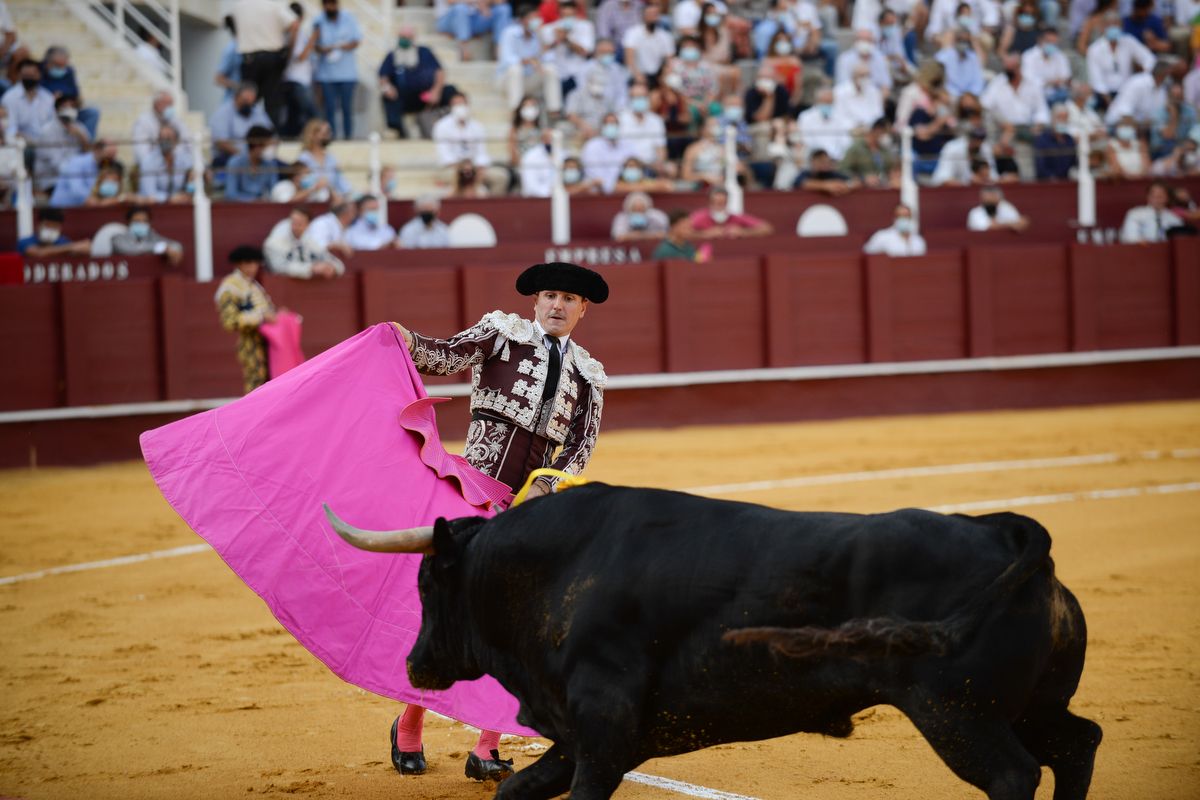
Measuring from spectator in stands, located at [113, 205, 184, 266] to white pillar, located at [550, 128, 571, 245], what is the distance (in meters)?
2.77

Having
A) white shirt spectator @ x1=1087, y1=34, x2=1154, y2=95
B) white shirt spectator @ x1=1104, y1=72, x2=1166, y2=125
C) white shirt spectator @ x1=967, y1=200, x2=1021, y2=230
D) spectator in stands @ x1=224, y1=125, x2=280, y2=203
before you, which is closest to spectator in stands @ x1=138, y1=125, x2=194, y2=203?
spectator in stands @ x1=224, y1=125, x2=280, y2=203

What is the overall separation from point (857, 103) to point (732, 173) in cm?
196

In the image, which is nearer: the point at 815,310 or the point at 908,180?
the point at 815,310

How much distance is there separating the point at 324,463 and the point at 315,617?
364 millimetres

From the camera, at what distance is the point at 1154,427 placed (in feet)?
34.8

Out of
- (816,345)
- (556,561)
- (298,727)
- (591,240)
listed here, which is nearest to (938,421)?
(816,345)

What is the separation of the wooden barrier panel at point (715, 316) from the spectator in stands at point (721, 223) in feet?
0.81

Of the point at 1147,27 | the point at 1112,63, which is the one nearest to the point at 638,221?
the point at 1112,63

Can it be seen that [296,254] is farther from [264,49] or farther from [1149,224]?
[1149,224]


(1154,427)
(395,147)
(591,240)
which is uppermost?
(395,147)

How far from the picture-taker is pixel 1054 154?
508 inches

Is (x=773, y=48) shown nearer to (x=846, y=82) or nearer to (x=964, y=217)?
(x=846, y=82)

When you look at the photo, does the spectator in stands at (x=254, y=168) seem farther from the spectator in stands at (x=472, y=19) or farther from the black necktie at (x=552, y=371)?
the black necktie at (x=552, y=371)

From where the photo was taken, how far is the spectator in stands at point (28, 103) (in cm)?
1077
